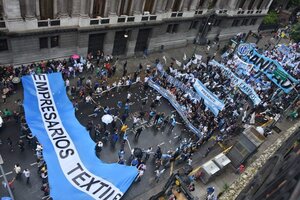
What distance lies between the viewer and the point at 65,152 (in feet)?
79.1

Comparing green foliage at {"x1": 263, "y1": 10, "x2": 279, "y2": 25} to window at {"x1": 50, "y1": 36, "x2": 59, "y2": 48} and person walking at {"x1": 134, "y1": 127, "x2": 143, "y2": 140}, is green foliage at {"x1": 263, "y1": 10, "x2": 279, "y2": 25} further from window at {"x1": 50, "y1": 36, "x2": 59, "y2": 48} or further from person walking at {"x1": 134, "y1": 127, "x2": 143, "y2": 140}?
window at {"x1": 50, "y1": 36, "x2": 59, "y2": 48}

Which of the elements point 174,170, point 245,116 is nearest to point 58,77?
point 174,170

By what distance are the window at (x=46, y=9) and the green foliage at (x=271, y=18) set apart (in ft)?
159

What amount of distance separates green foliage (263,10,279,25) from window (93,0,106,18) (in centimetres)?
4210

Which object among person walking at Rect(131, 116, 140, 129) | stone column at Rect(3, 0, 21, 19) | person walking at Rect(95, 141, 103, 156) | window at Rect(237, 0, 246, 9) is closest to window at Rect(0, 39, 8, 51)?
stone column at Rect(3, 0, 21, 19)

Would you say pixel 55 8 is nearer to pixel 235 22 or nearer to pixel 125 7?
pixel 125 7

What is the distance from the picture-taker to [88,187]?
22438 millimetres

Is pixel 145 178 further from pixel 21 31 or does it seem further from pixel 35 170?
pixel 21 31

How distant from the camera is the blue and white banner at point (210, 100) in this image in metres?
34.4

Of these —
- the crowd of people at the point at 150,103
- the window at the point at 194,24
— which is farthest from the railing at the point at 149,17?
the window at the point at 194,24

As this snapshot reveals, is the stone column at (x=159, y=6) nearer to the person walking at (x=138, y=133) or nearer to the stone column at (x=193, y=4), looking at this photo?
the stone column at (x=193, y=4)

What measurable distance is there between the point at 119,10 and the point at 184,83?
12.7 metres

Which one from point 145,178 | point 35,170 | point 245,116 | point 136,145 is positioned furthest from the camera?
point 245,116

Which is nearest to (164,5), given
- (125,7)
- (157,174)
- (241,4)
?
(125,7)
